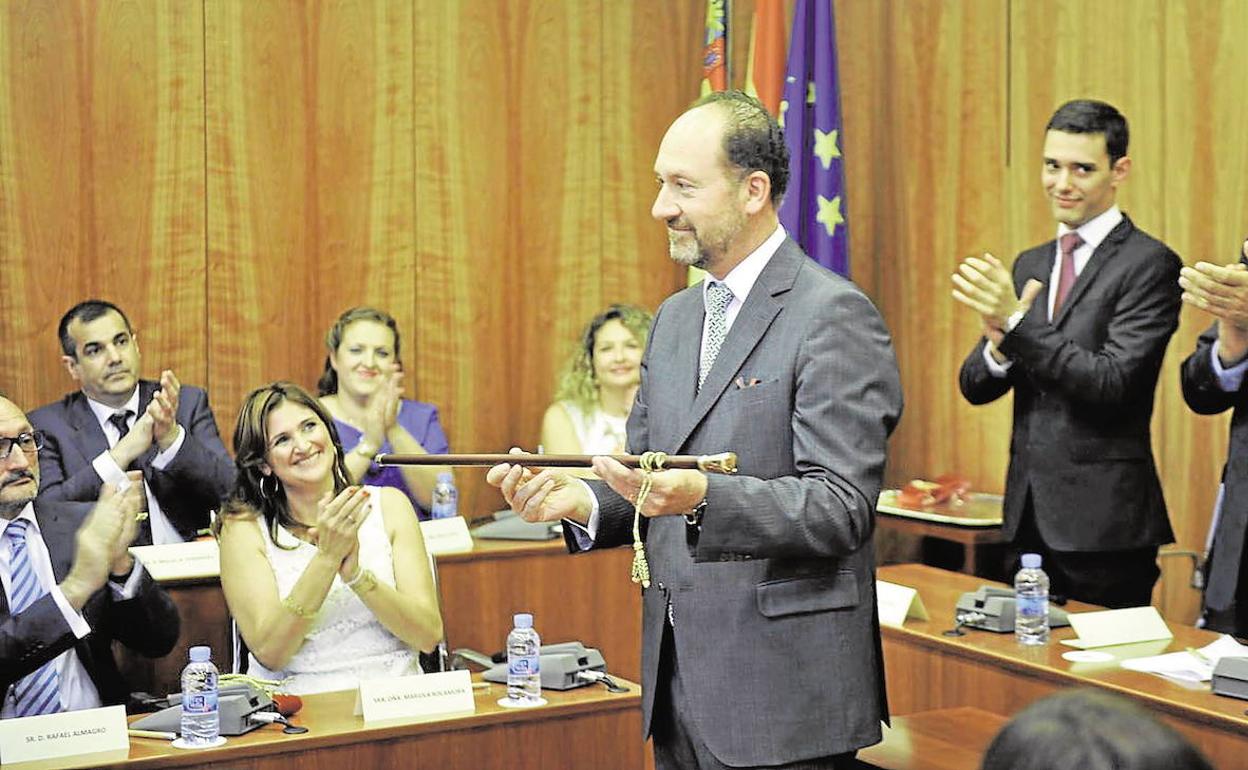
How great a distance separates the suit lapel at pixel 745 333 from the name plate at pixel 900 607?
1.47 metres

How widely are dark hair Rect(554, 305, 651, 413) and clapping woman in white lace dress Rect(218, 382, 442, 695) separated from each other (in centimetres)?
207

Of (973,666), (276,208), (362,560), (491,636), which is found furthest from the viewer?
(276,208)

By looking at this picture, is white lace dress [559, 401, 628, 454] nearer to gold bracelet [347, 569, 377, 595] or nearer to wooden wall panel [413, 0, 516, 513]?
wooden wall panel [413, 0, 516, 513]

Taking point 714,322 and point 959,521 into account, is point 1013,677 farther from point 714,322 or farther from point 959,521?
point 959,521

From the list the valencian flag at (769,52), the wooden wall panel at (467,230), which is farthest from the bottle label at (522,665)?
the valencian flag at (769,52)

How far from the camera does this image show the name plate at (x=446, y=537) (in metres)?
4.46

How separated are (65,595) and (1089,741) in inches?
Answer: 93.3

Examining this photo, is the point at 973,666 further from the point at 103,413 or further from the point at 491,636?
the point at 103,413

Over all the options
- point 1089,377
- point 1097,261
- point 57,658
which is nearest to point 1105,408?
point 1089,377

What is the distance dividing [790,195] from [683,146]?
3.76m

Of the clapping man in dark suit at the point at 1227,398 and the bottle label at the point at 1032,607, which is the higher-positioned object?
the clapping man in dark suit at the point at 1227,398

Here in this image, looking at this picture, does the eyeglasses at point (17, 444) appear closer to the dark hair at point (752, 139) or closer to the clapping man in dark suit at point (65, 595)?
the clapping man in dark suit at point (65, 595)

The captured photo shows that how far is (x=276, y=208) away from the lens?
227 inches

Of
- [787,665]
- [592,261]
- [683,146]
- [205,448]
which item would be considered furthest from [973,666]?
[592,261]
